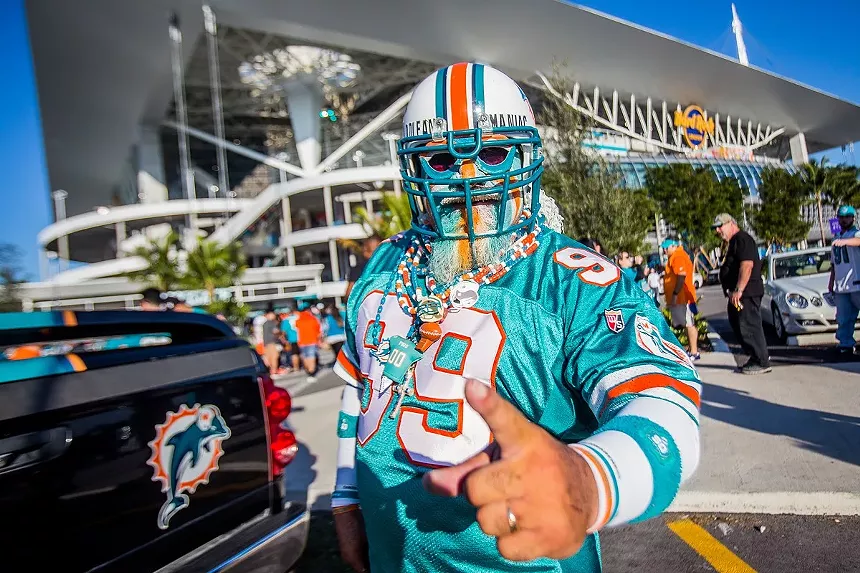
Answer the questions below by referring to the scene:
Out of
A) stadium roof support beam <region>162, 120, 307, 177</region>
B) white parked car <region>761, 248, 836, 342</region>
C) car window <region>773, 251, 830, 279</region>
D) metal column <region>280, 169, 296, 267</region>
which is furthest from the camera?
stadium roof support beam <region>162, 120, 307, 177</region>

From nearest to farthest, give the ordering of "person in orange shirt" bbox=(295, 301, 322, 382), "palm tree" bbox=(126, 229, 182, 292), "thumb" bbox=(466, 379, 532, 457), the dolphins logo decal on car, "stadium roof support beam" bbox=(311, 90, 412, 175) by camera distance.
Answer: "thumb" bbox=(466, 379, 532, 457)
the dolphins logo decal on car
"person in orange shirt" bbox=(295, 301, 322, 382)
"palm tree" bbox=(126, 229, 182, 292)
"stadium roof support beam" bbox=(311, 90, 412, 175)

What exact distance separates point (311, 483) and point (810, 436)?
157 inches

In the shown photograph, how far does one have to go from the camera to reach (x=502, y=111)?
153 centimetres

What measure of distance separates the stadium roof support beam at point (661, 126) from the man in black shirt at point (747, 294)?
3894cm

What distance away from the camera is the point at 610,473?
83 cm

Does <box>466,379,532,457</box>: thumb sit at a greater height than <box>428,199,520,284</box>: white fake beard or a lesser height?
lesser

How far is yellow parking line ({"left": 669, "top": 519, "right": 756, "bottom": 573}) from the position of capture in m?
2.87

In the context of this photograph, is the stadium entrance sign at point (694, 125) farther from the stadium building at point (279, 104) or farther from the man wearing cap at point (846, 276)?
the man wearing cap at point (846, 276)

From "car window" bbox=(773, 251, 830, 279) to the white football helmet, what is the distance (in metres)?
10.1

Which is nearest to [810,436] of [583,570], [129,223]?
[583,570]

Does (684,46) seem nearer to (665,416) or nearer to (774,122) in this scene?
(774,122)

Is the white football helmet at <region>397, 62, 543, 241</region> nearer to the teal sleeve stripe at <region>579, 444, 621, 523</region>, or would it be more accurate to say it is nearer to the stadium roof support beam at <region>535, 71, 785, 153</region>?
the teal sleeve stripe at <region>579, 444, 621, 523</region>

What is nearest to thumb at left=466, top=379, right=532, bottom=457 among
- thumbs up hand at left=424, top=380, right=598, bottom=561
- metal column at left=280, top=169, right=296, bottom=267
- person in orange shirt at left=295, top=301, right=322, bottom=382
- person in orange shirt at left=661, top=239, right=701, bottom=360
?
thumbs up hand at left=424, top=380, right=598, bottom=561

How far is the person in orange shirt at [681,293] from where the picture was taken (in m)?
7.68
